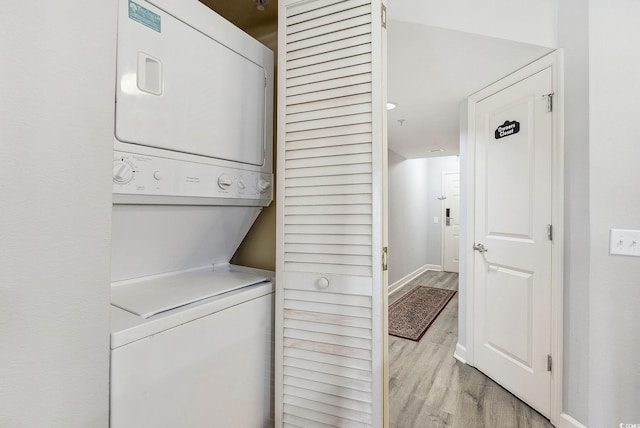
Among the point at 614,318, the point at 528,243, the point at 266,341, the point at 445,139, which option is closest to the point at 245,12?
the point at 266,341

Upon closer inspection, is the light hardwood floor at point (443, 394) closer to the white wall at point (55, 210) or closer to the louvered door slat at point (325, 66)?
the white wall at point (55, 210)

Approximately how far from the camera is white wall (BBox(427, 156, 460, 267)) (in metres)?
6.44

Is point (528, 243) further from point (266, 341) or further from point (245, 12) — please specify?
point (245, 12)

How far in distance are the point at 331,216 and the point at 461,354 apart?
216cm

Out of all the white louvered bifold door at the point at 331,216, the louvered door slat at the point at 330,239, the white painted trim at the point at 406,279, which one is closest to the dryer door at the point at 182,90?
the white louvered bifold door at the point at 331,216

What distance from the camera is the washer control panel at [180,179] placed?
917 millimetres

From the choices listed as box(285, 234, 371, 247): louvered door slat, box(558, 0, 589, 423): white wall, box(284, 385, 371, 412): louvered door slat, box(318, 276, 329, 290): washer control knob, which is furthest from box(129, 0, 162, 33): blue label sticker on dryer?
box(558, 0, 589, 423): white wall

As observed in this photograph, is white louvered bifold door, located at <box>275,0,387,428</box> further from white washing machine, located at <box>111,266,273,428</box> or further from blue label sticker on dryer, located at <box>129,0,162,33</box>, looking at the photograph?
blue label sticker on dryer, located at <box>129,0,162,33</box>

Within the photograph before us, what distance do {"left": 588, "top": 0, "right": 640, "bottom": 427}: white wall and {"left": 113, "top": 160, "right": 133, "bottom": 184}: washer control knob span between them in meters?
2.09

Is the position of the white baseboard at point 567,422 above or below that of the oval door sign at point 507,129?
below

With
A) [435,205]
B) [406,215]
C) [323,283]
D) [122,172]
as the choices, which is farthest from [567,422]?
[435,205]

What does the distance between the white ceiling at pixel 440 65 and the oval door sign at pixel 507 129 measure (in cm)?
34

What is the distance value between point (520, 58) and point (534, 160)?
631 millimetres

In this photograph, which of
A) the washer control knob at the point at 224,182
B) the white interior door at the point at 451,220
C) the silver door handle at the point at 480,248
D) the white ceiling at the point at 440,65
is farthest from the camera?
the white interior door at the point at 451,220
